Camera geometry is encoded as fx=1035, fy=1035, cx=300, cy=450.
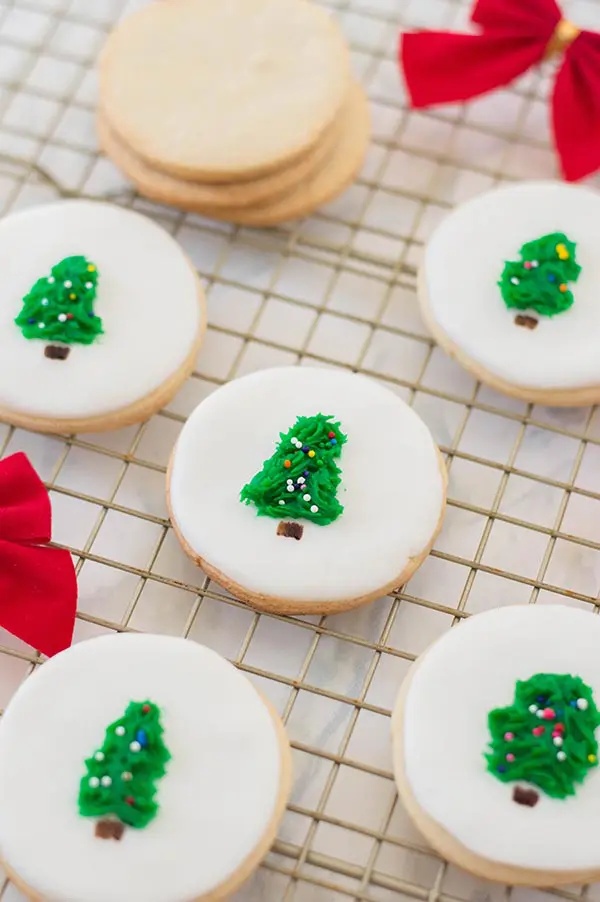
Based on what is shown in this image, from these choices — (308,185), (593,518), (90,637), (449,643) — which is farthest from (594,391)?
(90,637)

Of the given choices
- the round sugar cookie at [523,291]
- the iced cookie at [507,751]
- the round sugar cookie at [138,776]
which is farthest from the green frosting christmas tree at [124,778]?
the round sugar cookie at [523,291]

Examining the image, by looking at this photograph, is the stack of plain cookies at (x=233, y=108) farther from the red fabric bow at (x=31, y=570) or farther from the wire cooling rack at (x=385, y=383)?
the red fabric bow at (x=31, y=570)

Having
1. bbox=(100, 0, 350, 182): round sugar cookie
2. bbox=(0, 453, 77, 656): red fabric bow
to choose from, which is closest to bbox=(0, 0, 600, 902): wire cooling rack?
bbox=(0, 453, 77, 656): red fabric bow

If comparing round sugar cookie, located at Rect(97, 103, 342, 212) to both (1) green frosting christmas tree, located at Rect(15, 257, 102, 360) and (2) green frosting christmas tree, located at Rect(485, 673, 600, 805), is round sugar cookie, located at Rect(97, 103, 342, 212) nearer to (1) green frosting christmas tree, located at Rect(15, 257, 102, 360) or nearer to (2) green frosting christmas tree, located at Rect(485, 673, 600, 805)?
(1) green frosting christmas tree, located at Rect(15, 257, 102, 360)

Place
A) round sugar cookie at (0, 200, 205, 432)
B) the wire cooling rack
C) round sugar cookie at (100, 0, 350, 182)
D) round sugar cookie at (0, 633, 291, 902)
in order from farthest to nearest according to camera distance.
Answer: round sugar cookie at (100, 0, 350, 182) → round sugar cookie at (0, 200, 205, 432) → the wire cooling rack → round sugar cookie at (0, 633, 291, 902)

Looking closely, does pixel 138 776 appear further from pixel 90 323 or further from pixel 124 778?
pixel 90 323

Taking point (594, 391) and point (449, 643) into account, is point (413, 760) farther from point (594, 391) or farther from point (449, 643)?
point (594, 391)
